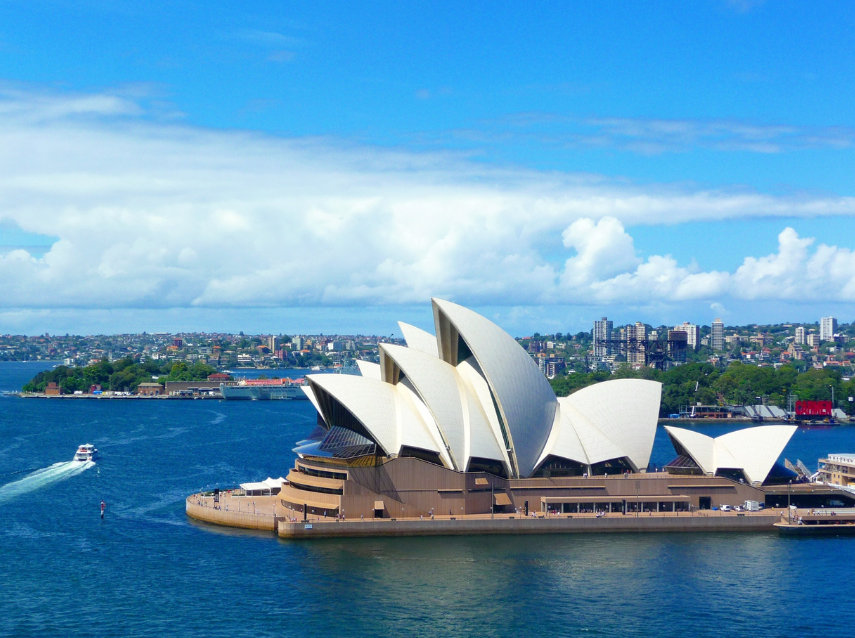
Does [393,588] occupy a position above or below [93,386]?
below

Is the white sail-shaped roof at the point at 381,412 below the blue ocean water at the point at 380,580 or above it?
above

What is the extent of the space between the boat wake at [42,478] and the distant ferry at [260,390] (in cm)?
8702

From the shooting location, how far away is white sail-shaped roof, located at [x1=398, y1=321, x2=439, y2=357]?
59156mm

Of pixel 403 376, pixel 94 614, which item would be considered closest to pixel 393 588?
pixel 94 614

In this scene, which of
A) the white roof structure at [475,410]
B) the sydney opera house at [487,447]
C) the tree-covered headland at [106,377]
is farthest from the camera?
the tree-covered headland at [106,377]

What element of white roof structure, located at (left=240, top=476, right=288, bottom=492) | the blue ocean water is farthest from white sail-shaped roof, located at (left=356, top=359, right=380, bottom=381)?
the blue ocean water

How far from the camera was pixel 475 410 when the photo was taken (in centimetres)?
5266

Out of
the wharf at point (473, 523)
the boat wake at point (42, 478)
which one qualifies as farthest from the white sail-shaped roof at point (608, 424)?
the boat wake at point (42, 478)

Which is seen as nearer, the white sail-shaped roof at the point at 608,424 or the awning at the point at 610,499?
the awning at the point at 610,499

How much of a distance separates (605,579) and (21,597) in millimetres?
22611

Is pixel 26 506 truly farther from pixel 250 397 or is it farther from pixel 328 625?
pixel 250 397

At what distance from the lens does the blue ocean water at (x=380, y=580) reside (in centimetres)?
3512

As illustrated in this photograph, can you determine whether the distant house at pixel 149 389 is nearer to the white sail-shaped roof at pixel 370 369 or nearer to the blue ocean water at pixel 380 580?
the blue ocean water at pixel 380 580

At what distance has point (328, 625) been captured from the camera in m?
34.9
